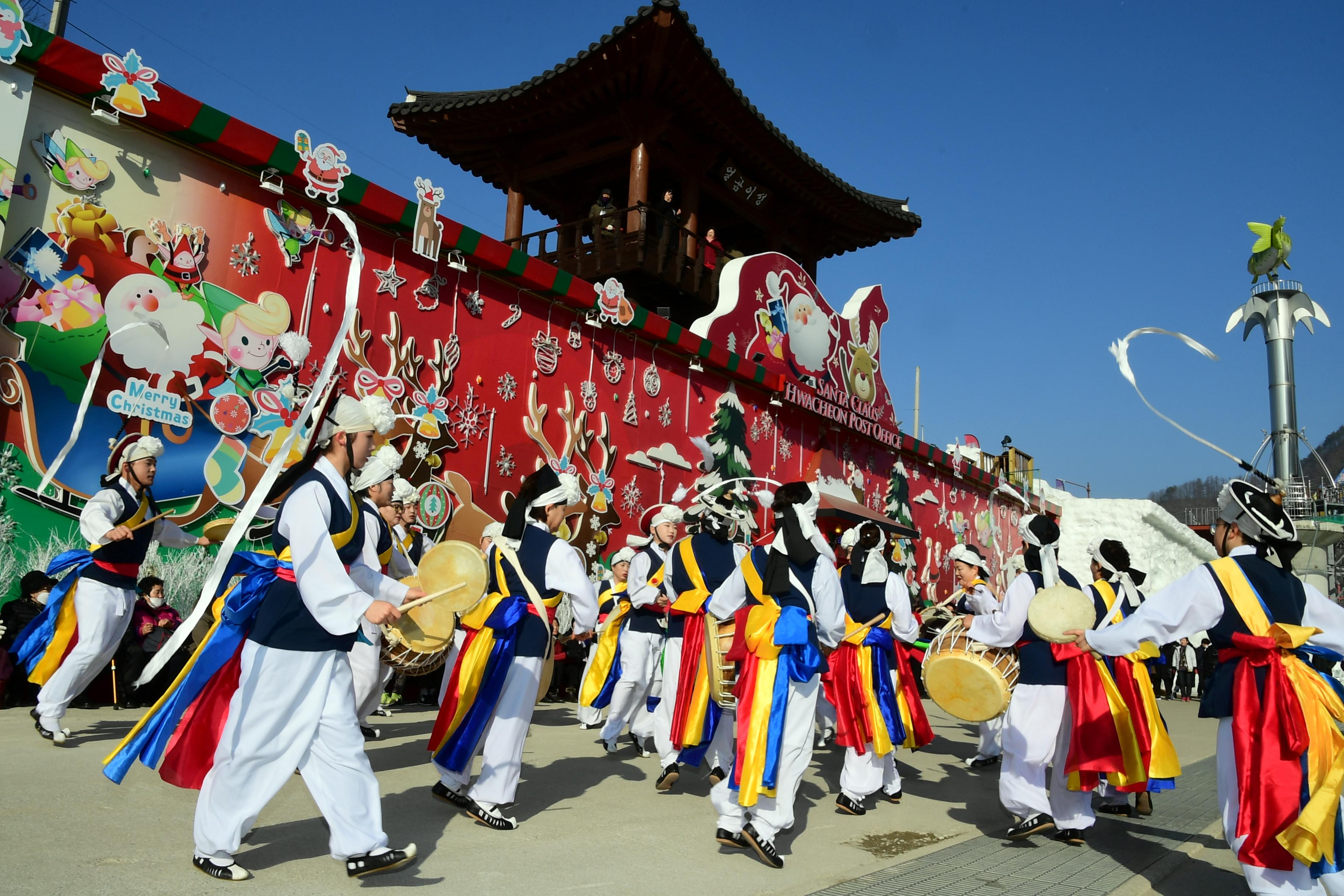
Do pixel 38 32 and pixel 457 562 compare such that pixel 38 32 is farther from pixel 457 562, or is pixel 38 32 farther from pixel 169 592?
pixel 457 562

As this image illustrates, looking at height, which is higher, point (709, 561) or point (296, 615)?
point (709, 561)

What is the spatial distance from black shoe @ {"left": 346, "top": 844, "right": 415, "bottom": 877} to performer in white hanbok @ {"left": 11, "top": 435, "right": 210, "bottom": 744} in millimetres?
3001

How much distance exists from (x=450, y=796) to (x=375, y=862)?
4.32 feet

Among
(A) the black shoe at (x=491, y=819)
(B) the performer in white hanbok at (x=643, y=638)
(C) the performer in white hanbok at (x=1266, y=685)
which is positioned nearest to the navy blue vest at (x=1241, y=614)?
(C) the performer in white hanbok at (x=1266, y=685)

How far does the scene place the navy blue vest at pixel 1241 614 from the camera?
354 cm

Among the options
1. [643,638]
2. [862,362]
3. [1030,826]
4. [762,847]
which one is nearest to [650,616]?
[643,638]

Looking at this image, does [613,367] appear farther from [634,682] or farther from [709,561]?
[709,561]

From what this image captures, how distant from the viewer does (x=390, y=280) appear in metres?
8.06

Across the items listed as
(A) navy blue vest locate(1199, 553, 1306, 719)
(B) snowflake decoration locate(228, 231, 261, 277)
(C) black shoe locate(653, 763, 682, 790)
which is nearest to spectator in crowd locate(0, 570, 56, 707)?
(B) snowflake decoration locate(228, 231, 261, 277)

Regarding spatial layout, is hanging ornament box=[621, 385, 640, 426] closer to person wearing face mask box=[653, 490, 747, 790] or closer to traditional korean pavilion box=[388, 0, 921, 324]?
traditional korean pavilion box=[388, 0, 921, 324]

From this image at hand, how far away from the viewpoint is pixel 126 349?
20.7 feet

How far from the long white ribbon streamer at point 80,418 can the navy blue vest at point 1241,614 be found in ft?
21.8

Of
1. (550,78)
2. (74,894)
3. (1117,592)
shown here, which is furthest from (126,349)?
(550,78)

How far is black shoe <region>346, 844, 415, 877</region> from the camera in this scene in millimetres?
3086
